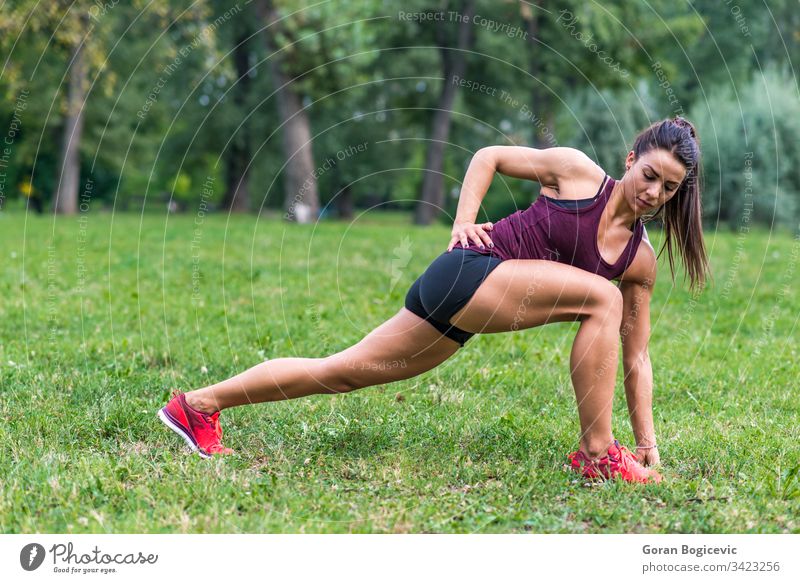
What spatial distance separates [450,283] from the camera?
13.1 feet

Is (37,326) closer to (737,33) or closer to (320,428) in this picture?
(320,428)

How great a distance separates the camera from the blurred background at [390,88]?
21.0 metres

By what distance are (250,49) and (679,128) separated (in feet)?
121

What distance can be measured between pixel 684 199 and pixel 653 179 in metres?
0.37

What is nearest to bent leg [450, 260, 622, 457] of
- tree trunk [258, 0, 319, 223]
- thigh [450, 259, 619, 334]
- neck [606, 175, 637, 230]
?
thigh [450, 259, 619, 334]

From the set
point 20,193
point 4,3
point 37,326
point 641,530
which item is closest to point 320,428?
point 641,530

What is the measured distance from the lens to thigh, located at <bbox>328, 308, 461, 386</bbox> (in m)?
4.16

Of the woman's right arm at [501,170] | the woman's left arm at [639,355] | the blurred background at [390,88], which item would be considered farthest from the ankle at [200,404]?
the blurred background at [390,88]

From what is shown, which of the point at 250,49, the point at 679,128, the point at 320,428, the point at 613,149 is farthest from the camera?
the point at 250,49

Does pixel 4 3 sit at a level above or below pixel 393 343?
above

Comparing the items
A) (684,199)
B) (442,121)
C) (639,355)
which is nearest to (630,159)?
(684,199)

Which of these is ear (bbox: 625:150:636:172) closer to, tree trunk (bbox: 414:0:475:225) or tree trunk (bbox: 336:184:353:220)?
tree trunk (bbox: 414:0:475:225)

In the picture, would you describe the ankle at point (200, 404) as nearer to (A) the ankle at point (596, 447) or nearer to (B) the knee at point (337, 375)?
(B) the knee at point (337, 375)
